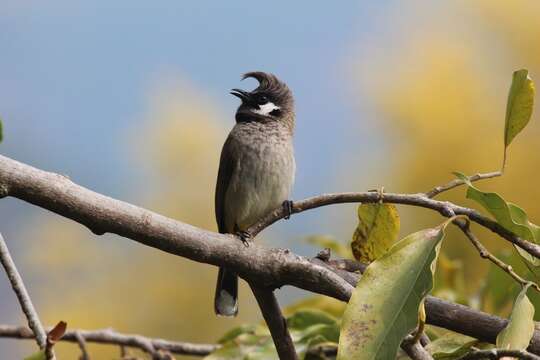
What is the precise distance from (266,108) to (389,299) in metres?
2.83

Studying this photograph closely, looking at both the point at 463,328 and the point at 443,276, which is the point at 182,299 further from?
the point at 463,328

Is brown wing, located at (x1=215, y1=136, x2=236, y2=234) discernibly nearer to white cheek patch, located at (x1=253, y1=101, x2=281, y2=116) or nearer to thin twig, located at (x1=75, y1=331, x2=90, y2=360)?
white cheek patch, located at (x1=253, y1=101, x2=281, y2=116)

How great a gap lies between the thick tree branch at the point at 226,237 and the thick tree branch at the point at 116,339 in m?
0.69

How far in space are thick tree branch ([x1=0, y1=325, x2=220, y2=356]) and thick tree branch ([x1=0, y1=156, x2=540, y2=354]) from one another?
69 centimetres

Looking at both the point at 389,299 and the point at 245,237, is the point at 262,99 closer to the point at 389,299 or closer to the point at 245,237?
the point at 245,237

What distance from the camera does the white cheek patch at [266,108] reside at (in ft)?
14.5

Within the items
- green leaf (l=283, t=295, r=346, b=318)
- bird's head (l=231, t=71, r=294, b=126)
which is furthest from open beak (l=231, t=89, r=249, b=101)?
green leaf (l=283, t=295, r=346, b=318)

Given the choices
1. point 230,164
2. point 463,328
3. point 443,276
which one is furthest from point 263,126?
point 463,328

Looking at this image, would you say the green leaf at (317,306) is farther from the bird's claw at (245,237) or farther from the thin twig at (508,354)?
the thin twig at (508,354)

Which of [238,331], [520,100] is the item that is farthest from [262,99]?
[520,100]

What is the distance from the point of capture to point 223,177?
4137 mm

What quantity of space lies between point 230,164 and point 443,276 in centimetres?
138

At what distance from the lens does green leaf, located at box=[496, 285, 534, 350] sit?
1.68 metres

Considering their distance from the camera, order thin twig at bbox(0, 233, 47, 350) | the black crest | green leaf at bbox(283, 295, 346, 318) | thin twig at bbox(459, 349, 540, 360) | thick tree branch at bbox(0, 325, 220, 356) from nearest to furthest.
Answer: thin twig at bbox(459, 349, 540, 360) < thin twig at bbox(0, 233, 47, 350) < thick tree branch at bbox(0, 325, 220, 356) < green leaf at bbox(283, 295, 346, 318) < the black crest
